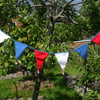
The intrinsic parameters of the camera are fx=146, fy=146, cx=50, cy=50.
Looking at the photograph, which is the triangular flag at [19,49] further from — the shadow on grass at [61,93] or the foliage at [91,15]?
the shadow on grass at [61,93]

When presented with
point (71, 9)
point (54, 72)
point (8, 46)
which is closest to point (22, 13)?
point (8, 46)

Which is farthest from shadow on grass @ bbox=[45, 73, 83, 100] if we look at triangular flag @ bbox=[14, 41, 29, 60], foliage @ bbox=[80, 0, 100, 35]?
triangular flag @ bbox=[14, 41, 29, 60]

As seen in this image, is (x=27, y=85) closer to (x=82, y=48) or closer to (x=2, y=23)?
(x=2, y=23)

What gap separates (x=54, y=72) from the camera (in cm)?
1093

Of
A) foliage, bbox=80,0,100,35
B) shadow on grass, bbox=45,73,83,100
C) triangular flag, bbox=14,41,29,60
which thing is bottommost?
shadow on grass, bbox=45,73,83,100

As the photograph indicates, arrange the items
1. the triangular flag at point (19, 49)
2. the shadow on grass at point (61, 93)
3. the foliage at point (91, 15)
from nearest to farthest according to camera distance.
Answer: the triangular flag at point (19, 49) → the foliage at point (91, 15) → the shadow on grass at point (61, 93)

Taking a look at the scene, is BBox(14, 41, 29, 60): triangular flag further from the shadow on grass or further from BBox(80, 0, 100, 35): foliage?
the shadow on grass

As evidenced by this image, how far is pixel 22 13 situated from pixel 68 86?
512 centimetres

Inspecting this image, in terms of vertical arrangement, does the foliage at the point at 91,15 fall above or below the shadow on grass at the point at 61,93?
above

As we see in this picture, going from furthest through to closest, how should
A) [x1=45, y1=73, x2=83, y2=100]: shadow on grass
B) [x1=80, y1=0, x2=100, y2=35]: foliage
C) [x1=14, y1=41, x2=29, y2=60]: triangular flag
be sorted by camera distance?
[x1=45, y1=73, x2=83, y2=100]: shadow on grass < [x1=80, y1=0, x2=100, y2=35]: foliage < [x1=14, y1=41, x2=29, y2=60]: triangular flag

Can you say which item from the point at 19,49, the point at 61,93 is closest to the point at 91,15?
the point at 19,49

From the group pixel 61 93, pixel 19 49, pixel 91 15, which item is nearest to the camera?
pixel 19 49

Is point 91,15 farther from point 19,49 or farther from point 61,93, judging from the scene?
point 61,93

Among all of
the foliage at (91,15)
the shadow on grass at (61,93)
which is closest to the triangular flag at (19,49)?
the foliage at (91,15)
